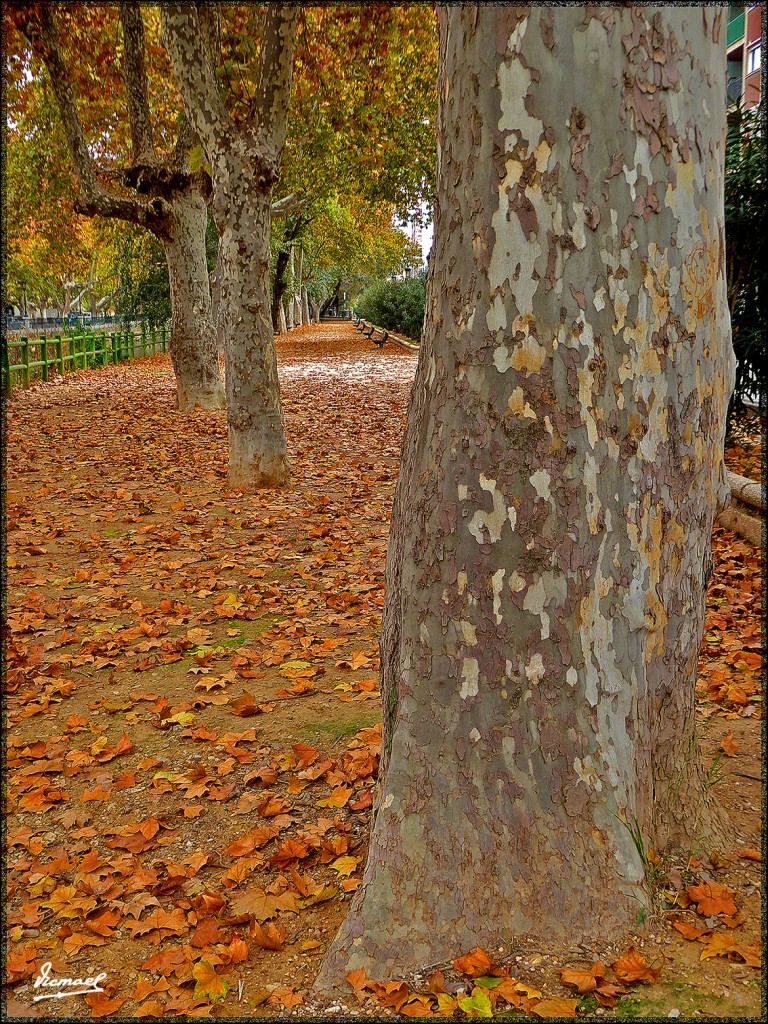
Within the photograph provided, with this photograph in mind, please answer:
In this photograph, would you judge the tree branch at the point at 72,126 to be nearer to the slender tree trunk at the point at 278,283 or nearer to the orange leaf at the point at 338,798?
the orange leaf at the point at 338,798

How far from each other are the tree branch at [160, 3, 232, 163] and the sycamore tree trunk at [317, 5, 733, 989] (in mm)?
6533

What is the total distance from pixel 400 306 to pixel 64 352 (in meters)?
20.3

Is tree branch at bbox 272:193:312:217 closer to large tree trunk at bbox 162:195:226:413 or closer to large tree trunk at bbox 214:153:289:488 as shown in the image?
large tree trunk at bbox 162:195:226:413

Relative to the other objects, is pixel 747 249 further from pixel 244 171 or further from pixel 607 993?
pixel 607 993

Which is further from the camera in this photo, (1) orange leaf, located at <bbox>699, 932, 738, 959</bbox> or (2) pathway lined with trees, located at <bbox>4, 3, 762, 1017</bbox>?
(1) orange leaf, located at <bbox>699, 932, 738, 959</bbox>

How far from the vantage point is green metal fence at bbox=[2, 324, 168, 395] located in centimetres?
1816

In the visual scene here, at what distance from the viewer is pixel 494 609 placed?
7.65ft

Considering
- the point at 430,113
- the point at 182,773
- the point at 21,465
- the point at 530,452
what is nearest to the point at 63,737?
the point at 182,773

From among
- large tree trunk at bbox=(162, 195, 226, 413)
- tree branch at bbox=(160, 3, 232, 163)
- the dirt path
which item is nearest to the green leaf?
the dirt path

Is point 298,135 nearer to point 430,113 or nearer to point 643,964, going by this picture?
point 430,113

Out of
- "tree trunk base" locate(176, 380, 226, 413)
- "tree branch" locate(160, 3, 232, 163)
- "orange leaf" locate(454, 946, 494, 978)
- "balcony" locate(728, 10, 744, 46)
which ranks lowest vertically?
"orange leaf" locate(454, 946, 494, 978)

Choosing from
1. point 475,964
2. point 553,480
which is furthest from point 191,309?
point 475,964

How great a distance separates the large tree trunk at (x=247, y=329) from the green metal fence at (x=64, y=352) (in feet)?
21.5

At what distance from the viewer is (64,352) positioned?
897 inches
